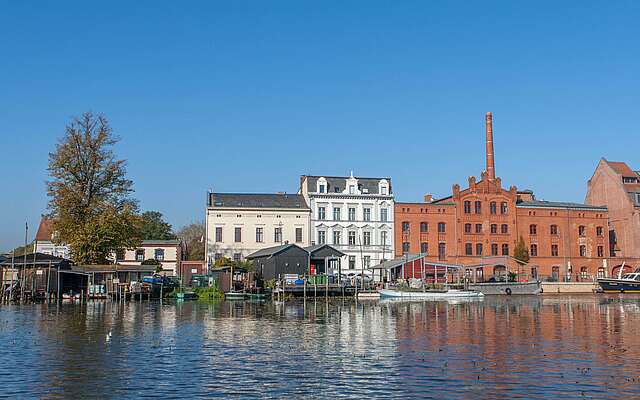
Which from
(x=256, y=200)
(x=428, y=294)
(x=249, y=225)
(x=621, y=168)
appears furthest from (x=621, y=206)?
(x=249, y=225)

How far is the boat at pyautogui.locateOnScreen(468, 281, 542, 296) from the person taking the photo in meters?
74.5

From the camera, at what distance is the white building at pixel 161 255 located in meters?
77.6

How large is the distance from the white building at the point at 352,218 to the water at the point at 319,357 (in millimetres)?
40298

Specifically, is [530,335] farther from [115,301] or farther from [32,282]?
[32,282]

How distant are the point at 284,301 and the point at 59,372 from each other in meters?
39.9

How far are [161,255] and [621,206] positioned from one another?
2352 inches

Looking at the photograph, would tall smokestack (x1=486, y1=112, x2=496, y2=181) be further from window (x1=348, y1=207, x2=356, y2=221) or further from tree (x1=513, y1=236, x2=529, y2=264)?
window (x1=348, y1=207, x2=356, y2=221)

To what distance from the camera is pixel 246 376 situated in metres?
19.8

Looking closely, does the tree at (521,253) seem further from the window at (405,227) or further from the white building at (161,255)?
the white building at (161,255)

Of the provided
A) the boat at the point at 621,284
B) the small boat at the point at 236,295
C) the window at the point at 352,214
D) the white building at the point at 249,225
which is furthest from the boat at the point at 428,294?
the boat at the point at 621,284

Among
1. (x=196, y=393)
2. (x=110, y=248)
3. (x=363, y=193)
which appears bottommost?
(x=196, y=393)

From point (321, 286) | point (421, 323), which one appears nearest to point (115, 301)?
point (321, 286)

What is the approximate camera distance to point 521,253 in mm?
84250

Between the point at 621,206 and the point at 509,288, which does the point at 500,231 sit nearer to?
the point at 509,288
